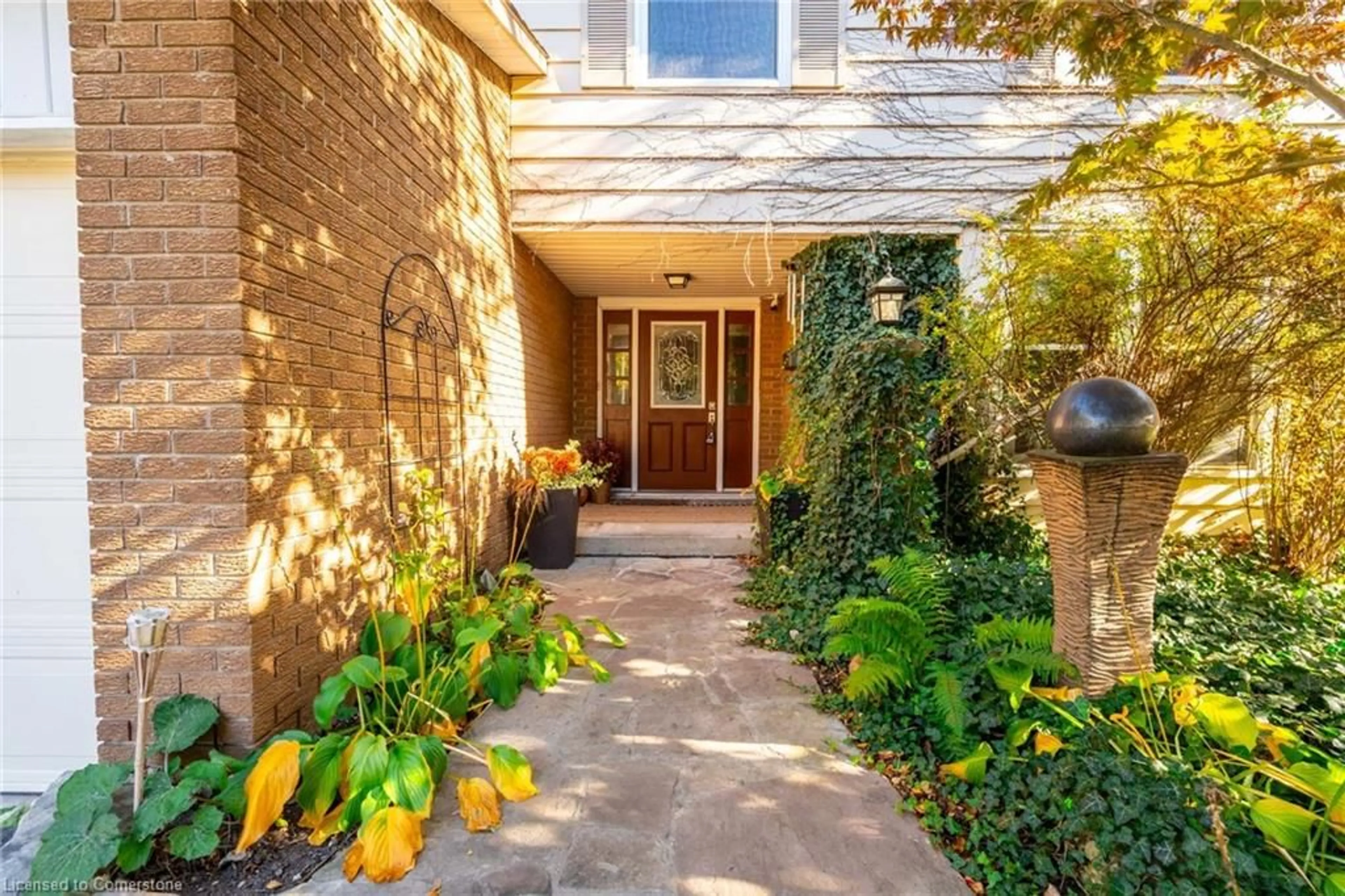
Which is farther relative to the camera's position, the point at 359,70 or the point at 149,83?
the point at 359,70

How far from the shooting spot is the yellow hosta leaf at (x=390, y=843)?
159cm

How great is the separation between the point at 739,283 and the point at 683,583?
3438mm

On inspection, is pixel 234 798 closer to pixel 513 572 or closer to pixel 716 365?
pixel 513 572

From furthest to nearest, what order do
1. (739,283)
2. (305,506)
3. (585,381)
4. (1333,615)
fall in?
(585,381)
(739,283)
(1333,615)
(305,506)

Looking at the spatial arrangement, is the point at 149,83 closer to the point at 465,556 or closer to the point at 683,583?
the point at 465,556

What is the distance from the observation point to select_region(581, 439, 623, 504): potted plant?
21.5 feet

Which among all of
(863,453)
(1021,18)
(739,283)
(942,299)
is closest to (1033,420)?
(942,299)

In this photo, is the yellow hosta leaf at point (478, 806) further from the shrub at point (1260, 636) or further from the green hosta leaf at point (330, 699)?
the shrub at point (1260, 636)

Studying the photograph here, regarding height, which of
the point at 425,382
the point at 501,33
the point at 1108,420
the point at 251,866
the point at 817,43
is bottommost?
the point at 251,866

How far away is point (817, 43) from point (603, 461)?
14.1ft

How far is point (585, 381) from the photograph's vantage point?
23.2 ft

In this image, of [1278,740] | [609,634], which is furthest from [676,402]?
[1278,740]

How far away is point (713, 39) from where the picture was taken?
4477 mm

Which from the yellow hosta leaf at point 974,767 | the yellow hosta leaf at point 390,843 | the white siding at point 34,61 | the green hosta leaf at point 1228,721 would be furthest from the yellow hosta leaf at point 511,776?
the white siding at point 34,61
